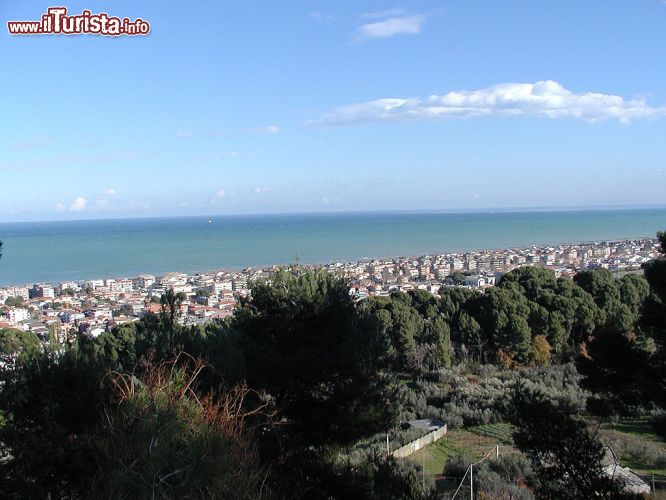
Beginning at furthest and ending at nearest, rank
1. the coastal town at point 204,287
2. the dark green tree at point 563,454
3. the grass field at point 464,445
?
the coastal town at point 204,287
the grass field at point 464,445
the dark green tree at point 563,454

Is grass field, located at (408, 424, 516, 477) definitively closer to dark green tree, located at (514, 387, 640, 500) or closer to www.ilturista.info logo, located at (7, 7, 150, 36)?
dark green tree, located at (514, 387, 640, 500)

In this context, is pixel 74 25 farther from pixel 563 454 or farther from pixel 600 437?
pixel 600 437

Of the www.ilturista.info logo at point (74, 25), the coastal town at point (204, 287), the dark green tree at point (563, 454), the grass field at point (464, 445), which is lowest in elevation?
the grass field at point (464, 445)

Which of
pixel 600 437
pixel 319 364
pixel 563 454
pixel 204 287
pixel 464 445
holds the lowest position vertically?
pixel 464 445

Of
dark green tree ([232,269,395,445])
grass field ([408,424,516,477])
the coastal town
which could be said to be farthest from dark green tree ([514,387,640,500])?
grass field ([408,424,516,477])

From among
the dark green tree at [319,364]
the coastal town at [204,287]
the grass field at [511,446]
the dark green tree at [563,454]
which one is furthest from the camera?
the coastal town at [204,287]

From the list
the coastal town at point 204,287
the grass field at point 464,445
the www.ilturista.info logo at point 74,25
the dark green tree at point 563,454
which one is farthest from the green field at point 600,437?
the www.ilturista.info logo at point 74,25

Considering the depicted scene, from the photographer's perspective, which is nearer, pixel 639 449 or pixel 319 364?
pixel 319 364

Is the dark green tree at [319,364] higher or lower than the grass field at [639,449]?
higher

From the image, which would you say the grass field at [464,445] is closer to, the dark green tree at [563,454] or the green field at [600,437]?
the green field at [600,437]

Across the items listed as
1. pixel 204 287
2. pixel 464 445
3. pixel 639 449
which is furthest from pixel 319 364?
pixel 204 287
